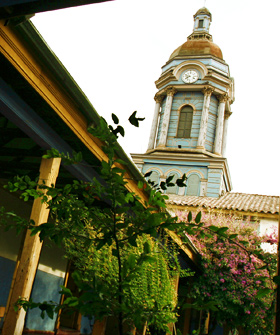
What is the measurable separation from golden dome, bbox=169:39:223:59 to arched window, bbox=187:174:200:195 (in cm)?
942

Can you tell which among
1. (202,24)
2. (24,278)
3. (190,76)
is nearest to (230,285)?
(24,278)

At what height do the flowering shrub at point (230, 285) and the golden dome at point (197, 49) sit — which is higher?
the golden dome at point (197, 49)

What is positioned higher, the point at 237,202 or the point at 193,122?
the point at 193,122

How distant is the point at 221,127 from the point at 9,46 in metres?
Result: 23.1

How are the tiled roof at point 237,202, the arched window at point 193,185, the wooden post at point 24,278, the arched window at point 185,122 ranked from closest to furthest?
the wooden post at point 24,278 < the tiled roof at point 237,202 < the arched window at point 193,185 < the arched window at point 185,122

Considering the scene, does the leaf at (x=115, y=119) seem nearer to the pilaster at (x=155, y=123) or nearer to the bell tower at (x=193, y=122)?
the bell tower at (x=193, y=122)

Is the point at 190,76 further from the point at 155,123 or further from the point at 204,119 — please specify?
the point at 155,123

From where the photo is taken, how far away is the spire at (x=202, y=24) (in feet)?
101

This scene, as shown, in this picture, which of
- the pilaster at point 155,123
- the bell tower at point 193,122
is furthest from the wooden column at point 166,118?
the pilaster at point 155,123

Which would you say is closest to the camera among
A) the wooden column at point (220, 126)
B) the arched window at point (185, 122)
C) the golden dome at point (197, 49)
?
the wooden column at point (220, 126)

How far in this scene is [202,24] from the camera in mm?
32000

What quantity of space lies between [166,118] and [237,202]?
7.86 metres

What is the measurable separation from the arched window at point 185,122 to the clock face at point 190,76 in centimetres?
186

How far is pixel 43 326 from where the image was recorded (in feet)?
33.3
